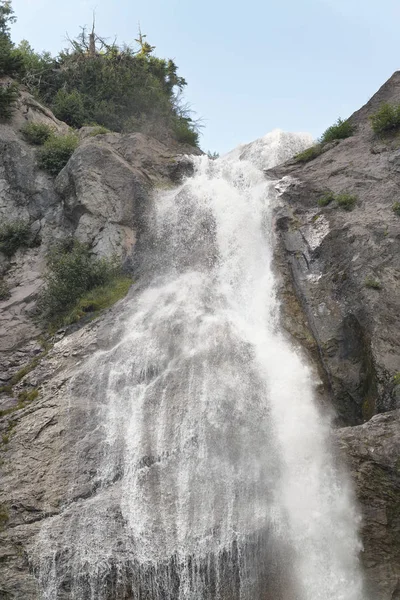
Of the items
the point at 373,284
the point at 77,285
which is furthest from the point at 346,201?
the point at 77,285

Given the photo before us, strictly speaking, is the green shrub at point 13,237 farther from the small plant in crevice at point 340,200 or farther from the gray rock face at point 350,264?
the small plant in crevice at point 340,200

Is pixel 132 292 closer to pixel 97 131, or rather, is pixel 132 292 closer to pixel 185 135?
pixel 97 131

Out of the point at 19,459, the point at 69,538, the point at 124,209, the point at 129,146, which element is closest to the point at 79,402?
the point at 19,459

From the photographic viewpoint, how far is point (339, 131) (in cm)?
2184

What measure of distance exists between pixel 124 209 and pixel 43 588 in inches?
504

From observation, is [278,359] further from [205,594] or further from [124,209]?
[124,209]

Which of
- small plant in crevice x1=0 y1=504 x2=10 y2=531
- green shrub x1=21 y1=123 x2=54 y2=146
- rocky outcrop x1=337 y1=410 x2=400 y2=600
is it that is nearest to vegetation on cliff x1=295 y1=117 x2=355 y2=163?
green shrub x1=21 y1=123 x2=54 y2=146

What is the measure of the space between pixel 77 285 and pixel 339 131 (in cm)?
1095

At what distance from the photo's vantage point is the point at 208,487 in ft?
37.5

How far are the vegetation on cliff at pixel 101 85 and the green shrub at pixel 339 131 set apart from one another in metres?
7.41

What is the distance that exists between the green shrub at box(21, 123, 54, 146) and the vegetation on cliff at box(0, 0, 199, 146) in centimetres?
379

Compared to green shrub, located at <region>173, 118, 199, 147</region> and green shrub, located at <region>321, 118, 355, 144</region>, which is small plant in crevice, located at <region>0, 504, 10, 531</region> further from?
green shrub, located at <region>173, 118, 199, 147</region>

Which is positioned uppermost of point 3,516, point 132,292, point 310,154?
point 310,154

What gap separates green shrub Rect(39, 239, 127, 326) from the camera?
57.4 feet
